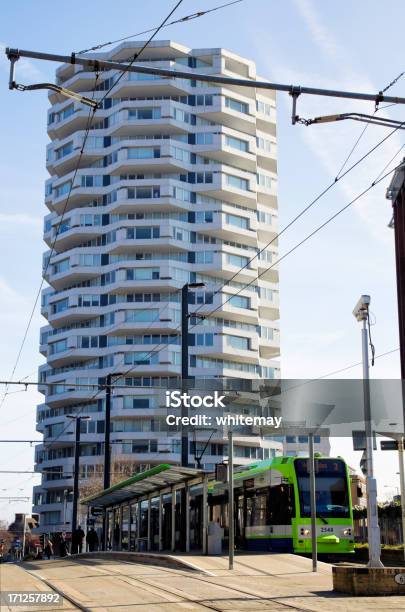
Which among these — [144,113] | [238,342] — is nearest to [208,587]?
[238,342]

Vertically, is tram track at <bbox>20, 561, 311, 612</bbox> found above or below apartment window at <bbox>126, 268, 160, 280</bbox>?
below

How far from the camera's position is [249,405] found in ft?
327

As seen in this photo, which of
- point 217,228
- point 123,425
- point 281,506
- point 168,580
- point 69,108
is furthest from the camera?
point 69,108

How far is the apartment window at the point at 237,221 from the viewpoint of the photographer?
105562 mm

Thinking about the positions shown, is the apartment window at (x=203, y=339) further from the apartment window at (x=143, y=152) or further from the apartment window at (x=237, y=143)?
the apartment window at (x=237, y=143)

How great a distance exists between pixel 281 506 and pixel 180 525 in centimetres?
390

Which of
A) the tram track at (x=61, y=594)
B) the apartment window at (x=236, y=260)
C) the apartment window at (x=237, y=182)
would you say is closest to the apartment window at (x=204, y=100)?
the apartment window at (x=237, y=182)

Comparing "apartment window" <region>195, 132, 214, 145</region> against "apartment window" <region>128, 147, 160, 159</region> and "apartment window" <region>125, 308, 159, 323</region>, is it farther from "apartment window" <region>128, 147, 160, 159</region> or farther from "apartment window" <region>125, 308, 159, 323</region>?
"apartment window" <region>125, 308, 159, 323</region>

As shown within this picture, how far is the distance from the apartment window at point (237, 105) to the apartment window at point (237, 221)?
13.1 m

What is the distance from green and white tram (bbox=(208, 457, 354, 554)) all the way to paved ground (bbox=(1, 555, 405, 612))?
3817 mm

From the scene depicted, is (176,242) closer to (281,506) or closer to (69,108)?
(69,108)

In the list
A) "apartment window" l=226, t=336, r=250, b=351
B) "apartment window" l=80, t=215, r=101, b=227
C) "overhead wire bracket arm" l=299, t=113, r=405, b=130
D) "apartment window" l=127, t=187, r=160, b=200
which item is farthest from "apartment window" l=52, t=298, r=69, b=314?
"overhead wire bracket arm" l=299, t=113, r=405, b=130

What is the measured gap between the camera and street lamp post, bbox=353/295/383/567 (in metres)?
19.8

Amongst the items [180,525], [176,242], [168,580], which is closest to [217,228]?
[176,242]
